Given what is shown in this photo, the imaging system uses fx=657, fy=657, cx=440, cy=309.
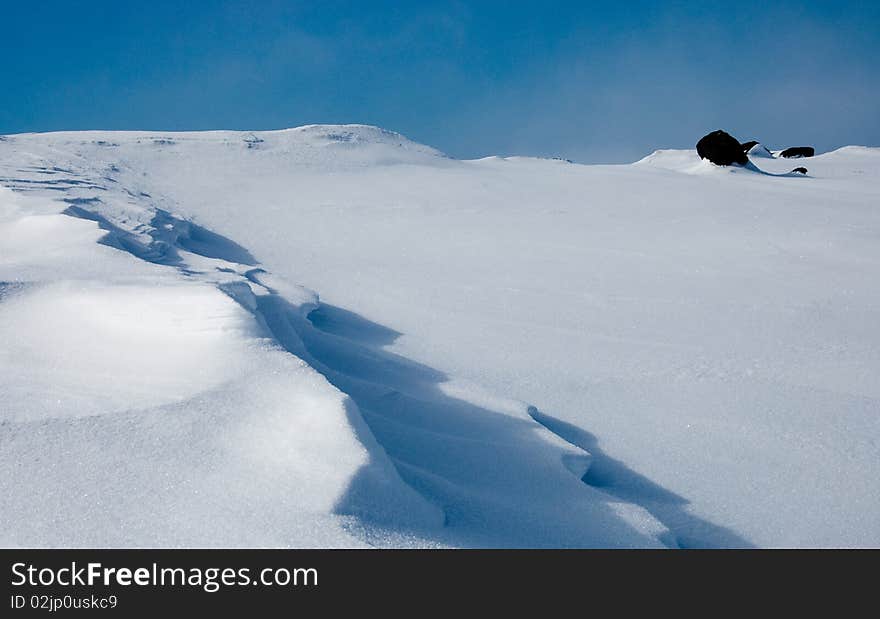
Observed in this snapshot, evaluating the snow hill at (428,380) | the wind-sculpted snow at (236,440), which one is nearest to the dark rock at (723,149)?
the snow hill at (428,380)

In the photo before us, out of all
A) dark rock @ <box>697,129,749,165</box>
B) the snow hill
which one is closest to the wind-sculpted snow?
the snow hill

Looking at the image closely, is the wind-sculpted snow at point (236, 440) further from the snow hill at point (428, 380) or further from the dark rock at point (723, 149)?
the dark rock at point (723, 149)

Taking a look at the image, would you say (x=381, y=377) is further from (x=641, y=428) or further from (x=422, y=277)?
(x=422, y=277)

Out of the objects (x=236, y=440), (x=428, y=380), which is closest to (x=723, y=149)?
(x=428, y=380)

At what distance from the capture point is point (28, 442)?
161 cm

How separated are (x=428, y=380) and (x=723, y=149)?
1036 centimetres

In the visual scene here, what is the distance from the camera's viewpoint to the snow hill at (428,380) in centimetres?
150

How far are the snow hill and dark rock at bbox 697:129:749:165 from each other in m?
5.54

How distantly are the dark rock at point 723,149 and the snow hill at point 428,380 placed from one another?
18.2ft

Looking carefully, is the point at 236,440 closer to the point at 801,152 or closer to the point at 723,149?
the point at 723,149

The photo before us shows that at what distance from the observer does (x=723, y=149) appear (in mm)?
11250
